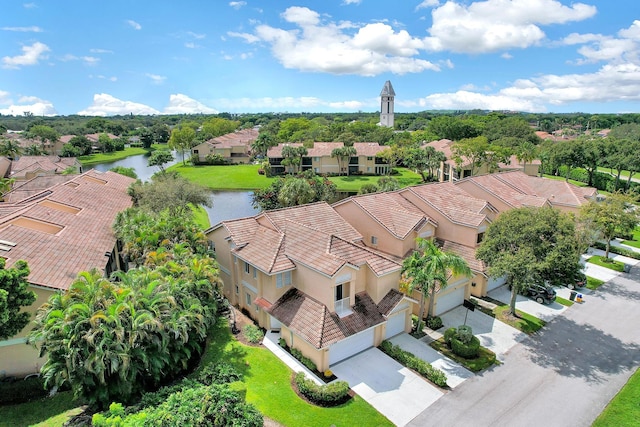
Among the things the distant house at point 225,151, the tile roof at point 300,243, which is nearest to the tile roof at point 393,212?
the tile roof at point 300,243

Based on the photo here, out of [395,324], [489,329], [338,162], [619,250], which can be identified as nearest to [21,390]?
[395,324]

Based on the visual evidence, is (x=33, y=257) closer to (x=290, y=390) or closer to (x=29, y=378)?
(x=29, y=378)

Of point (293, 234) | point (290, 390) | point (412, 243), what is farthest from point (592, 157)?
point (290, 390)

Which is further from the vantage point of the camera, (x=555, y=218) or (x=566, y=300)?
(x=566, y=300)

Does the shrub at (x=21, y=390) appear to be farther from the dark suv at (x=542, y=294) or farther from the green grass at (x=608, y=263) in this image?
the green grass at (x=608, y=263)

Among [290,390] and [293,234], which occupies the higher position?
[293,234]

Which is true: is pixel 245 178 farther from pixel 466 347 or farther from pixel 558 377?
pixel 558 377
